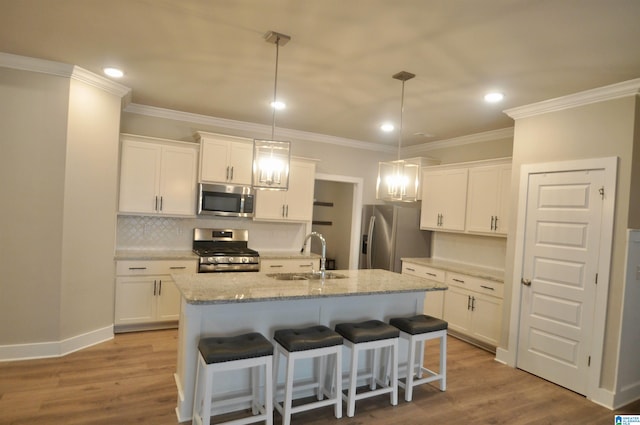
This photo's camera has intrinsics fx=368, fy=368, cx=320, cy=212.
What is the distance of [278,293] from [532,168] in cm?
286

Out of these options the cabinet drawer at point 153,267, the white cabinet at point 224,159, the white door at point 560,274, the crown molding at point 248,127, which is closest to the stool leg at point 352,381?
the white door at point 560,274

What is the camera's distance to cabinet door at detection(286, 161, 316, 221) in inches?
206

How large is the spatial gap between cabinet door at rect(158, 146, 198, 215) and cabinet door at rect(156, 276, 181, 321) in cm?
87

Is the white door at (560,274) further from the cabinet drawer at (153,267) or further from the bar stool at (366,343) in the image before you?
the cabinet drawer at (153,267)

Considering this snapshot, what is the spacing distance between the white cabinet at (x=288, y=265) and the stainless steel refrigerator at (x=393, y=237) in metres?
1.05

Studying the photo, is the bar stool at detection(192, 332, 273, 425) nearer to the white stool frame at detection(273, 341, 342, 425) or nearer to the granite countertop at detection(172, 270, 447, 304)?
the white stool frame at detection(273, 341, 342, 425)

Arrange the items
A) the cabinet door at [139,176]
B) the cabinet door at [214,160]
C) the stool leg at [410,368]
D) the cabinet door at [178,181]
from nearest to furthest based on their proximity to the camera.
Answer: the stool leg at [410,368], the cabinet door at [139,176], the cabinet door at [178,181], the cabinet door at [214,160]

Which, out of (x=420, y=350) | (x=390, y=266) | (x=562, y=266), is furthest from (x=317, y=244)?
(x=562, y=266)

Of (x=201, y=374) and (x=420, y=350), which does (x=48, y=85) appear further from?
(x=420, y=350)

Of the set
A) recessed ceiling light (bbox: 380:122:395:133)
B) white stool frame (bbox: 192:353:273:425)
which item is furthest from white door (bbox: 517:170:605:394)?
white stool frame (bbox: 192:353:273:425)

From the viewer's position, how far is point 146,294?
4.23 m

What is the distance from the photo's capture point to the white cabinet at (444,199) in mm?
4879

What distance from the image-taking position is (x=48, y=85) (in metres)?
3.32

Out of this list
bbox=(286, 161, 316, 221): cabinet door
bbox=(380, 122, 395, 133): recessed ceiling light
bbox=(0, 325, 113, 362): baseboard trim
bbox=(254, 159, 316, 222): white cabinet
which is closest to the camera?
bbox=(0, 325, 113, 362): baseboard trim
